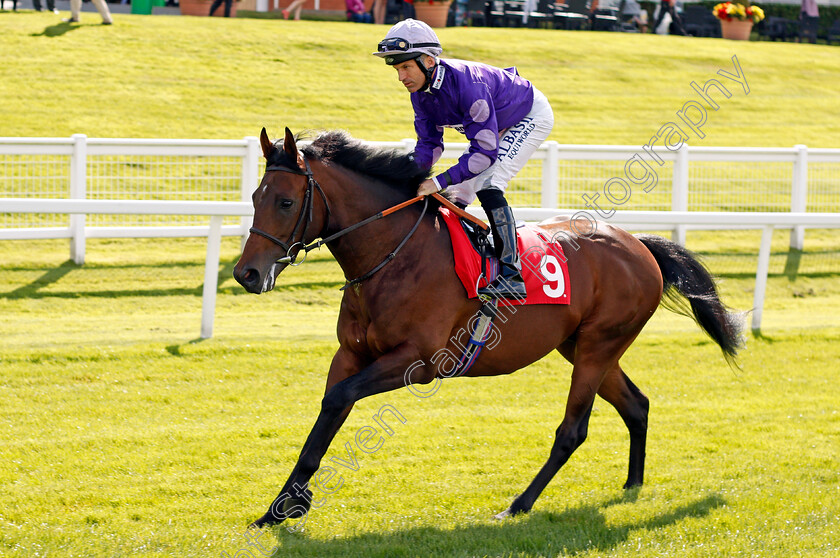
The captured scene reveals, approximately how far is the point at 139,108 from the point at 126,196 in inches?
152

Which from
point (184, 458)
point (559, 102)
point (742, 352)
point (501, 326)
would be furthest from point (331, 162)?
point (559, 102)

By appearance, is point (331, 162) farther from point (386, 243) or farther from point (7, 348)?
point (7, 348)

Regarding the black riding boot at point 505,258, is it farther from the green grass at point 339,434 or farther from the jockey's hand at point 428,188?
the green grass at point 339,434

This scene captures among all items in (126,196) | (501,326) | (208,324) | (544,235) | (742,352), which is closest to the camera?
(501,326)

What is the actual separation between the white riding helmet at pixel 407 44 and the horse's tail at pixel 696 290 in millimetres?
1784

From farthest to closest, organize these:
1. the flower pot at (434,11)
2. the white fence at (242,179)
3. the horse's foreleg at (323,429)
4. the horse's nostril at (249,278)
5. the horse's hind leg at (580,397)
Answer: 1. the flower pot at (434,11)
2. the white fence at (242,179)
3. the horse's hind leg at (580,397)
4. the horse's foreleg at (323,429)
5. the horse's nostril at (249,278)

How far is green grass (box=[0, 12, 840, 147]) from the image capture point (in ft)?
41.1

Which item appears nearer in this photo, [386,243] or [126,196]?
[386,243]

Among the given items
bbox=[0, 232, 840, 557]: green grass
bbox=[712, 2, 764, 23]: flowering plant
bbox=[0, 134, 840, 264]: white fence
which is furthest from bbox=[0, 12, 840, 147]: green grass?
bbox=[0, 232, 840, 557]: green grass

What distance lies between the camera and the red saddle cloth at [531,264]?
13.6 feet

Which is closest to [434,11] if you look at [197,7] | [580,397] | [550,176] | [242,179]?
[197,7]

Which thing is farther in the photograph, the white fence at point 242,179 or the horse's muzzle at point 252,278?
the white fence at point 242,179

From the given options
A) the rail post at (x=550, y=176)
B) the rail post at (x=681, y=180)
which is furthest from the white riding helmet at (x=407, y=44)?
the rail post at (x=681, y=180)

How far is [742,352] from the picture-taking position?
709cm
